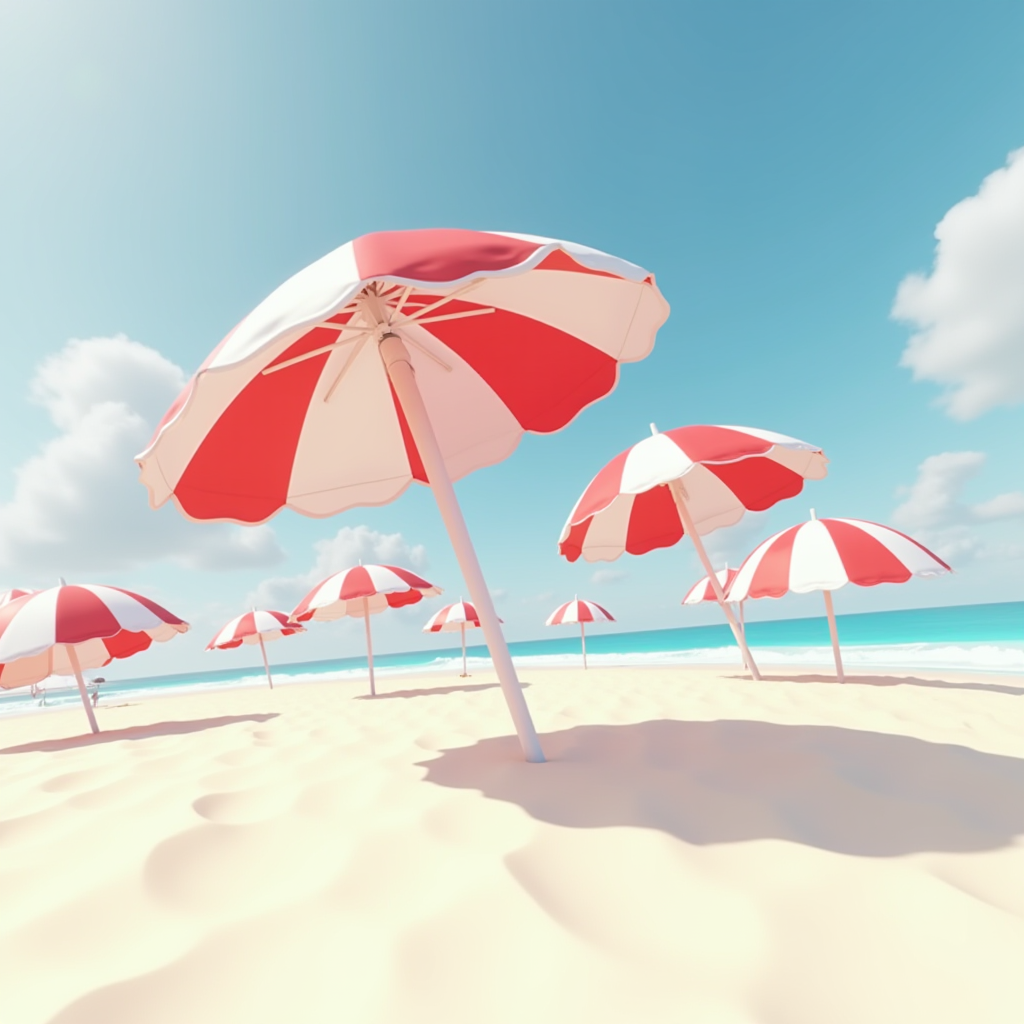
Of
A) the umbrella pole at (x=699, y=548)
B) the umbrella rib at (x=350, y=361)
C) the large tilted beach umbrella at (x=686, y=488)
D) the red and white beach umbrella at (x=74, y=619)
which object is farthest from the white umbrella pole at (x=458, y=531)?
the red and white beach umbrella at (x=74, y=619)

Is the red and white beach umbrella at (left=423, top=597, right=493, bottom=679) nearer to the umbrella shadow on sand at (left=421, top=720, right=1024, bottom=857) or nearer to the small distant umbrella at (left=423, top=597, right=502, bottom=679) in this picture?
the small distant umbrella at (left=423, top=597, right=502, bottom=679)

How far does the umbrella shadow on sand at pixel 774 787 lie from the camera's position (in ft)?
4.41

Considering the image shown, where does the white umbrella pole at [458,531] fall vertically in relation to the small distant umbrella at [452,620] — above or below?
above

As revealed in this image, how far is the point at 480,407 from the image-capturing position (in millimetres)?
3438

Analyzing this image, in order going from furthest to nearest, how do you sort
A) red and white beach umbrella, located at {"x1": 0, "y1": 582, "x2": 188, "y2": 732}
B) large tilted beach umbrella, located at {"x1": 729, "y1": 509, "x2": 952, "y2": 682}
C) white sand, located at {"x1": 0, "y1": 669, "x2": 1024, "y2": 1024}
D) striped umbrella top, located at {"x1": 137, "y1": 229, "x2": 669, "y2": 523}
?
large tilted beach umbrella, located at {"x1": 729, "y1": 509, "x2": 952, "y2": 682}
red and white beach umbrella, located at {"x1": 0, "y1": 582, "x2": 188, "y2": 732}
striped umbrella top, located at {"x1": 137, "y1": 229, "x2": 669, "y2": 523}
white sand, located at {"x1": 0, "y1": 669, "x2": 1024, "y2": 1024}

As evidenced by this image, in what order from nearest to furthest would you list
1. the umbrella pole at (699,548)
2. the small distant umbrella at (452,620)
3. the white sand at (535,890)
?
the white sand at (535,890)
the umbrella pole at (699,548)
the small distant umbrella at (452,620)

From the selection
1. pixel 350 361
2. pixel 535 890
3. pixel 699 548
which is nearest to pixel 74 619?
pixel 350 361

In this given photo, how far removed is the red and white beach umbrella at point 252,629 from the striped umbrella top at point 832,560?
11.4 m

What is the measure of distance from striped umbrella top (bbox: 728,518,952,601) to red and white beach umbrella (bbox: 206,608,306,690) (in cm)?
1142

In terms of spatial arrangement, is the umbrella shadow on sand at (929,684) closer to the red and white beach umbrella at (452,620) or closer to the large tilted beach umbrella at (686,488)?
the large tilted beach umbrella at (686,488)

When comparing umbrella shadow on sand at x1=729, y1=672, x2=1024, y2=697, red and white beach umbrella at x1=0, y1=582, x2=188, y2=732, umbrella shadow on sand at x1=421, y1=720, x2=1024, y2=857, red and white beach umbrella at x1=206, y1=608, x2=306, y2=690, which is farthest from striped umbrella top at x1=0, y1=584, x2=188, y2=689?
red and white beach umbrella at x1=206, y1=608, x2=306, y2=690

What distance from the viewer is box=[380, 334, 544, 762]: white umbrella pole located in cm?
210

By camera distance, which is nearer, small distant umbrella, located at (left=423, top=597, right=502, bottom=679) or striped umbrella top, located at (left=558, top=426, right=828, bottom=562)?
striped umbrella top, located at (left=558, top=426, right=828, bottom=562)

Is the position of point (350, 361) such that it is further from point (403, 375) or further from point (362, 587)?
point (362, 587)
